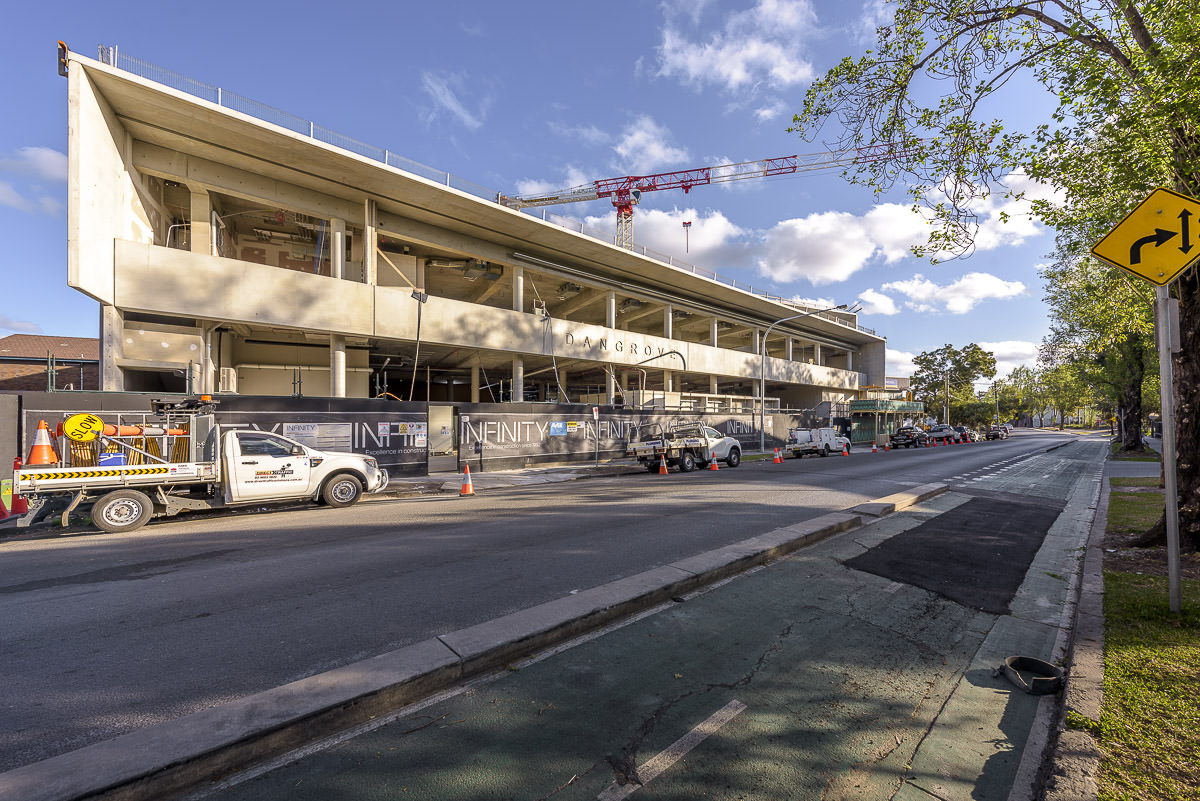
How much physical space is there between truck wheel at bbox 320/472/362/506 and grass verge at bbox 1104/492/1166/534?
14.2m

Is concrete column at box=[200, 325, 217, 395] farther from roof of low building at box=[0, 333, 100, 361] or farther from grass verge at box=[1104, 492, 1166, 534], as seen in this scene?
grass verge at box=[1104, 492, 1166, 534]

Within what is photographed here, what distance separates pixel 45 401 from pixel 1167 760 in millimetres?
20362

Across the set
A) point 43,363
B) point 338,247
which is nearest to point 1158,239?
point 338,247

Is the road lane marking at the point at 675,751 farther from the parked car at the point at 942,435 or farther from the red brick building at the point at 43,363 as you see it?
the parked car at the point at 942,435

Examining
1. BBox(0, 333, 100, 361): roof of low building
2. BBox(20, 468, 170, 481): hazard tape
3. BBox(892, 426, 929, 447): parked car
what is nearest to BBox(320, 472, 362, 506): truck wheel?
BBox(20, 468, 170, 481): hazard tape

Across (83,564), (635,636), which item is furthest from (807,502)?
(83,564)

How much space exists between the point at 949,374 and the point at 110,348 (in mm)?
87660

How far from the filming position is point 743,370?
1599 inches

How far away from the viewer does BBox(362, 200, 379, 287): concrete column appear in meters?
22.5

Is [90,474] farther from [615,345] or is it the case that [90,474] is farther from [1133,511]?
[615,345]

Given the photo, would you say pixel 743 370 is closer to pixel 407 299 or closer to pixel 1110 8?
pixel 407 299

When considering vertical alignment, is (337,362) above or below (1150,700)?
above

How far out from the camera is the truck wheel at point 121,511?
834 cm

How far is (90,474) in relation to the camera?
822 cm
